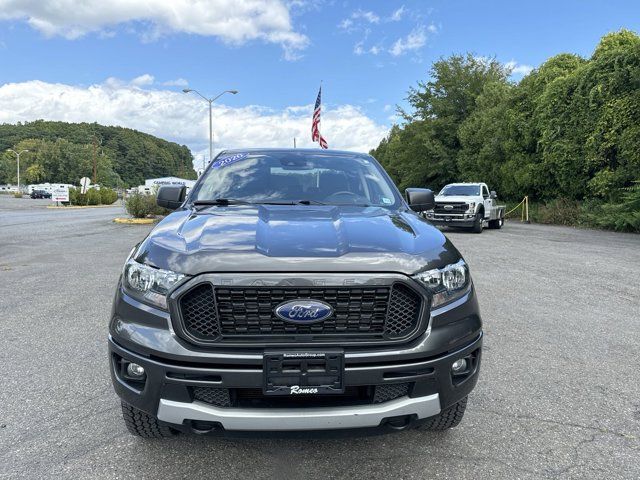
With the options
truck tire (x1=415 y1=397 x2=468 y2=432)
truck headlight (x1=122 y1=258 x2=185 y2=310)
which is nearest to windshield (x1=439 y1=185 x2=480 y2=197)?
truck tire (x1=415 y1=397 x2=468 y2=432)

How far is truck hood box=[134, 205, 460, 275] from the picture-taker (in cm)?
223

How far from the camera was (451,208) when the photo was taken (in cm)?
1672

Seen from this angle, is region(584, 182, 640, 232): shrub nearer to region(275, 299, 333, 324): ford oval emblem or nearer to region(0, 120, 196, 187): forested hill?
region(275, 299, 333, 324): ford oval emblem

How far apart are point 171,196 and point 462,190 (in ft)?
51.1

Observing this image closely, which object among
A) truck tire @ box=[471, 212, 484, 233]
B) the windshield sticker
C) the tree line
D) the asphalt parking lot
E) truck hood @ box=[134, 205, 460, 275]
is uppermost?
the tree line

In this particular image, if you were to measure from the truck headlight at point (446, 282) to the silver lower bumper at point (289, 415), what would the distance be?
0.51m

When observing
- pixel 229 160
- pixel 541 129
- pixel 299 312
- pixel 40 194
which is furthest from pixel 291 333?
pixel 40 194

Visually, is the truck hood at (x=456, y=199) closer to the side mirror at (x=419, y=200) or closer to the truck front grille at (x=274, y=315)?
the side mirror at (x=419, y=200)

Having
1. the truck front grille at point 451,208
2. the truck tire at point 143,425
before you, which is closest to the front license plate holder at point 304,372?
the truck tire at point 143,425

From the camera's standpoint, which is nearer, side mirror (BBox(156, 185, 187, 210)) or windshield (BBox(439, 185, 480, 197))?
side mirror (BBox(156, 185, 187, 210))

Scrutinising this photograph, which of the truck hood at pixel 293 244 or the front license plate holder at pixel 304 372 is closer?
the front license plate holder at pixel 304 372

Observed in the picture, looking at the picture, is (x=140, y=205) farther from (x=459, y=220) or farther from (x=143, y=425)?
(x=143, y=425)

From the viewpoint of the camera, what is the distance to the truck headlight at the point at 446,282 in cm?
232

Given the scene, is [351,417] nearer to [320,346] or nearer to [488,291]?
[320,346]
